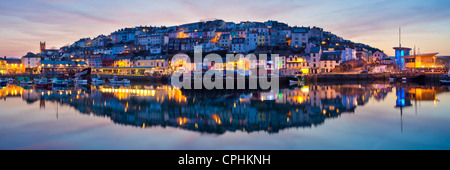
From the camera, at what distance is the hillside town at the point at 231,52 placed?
56.5m

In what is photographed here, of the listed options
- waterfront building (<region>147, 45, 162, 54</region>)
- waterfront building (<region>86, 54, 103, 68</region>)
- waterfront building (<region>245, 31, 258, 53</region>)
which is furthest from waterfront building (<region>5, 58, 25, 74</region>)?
waterfront building (<region>245, 31, 258, 53</region>)

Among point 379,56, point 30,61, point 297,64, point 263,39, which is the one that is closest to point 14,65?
point 30,61

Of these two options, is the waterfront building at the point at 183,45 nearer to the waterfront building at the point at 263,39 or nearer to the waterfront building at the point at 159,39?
the waterfront building at the point at 159,39

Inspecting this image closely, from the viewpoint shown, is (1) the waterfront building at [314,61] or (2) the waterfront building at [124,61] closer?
(1) the waterfront building at [314,61]

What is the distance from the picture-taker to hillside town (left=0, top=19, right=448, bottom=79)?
56531mm

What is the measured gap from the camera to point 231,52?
63.2 m

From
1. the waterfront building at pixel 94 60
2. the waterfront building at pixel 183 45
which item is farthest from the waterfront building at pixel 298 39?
the waterfront building at pixel 94 60

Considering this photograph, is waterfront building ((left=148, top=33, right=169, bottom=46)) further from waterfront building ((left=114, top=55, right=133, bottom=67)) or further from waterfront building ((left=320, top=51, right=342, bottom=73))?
waterfront building ((left=320, top=51, right=342, bottom=73))

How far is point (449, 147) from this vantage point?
30.7 ft

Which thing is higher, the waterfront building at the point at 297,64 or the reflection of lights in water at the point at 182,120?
the waterfront building at the point at 297,64

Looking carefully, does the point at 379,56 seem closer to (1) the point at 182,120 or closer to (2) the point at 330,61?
(2) the point at 330,61
